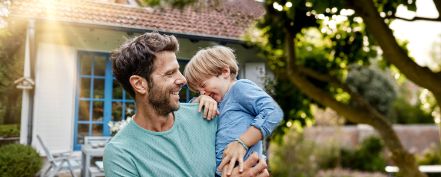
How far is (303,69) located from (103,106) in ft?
9.76

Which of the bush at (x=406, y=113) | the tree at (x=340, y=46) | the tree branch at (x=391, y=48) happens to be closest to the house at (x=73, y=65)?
the tree at (x=340, y=46)

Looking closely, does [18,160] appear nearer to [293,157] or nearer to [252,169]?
[252,169]

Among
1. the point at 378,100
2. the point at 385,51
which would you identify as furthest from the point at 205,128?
the point at 378,100

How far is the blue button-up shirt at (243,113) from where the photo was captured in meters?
1.31

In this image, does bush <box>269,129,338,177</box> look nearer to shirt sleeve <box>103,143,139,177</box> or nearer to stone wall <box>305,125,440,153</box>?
stone wall <box>305,125,440,153</box>

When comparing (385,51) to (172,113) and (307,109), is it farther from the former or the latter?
(172,113)

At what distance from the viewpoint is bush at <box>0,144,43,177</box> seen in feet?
6.24

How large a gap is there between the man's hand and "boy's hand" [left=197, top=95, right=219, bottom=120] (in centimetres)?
19

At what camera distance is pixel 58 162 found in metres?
1.82

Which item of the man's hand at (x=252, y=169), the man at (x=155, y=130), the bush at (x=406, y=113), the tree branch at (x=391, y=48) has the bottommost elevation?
the bush at (x=406, y=113)

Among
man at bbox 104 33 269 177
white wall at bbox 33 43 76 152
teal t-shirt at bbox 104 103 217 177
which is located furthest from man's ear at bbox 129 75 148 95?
white wall at bbox 33 43 76 152

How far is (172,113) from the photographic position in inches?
53.8

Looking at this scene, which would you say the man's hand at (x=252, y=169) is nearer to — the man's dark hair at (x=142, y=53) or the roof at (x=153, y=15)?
the man's dark hair at (x=142, y=53)

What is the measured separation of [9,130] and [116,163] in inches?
40.0
